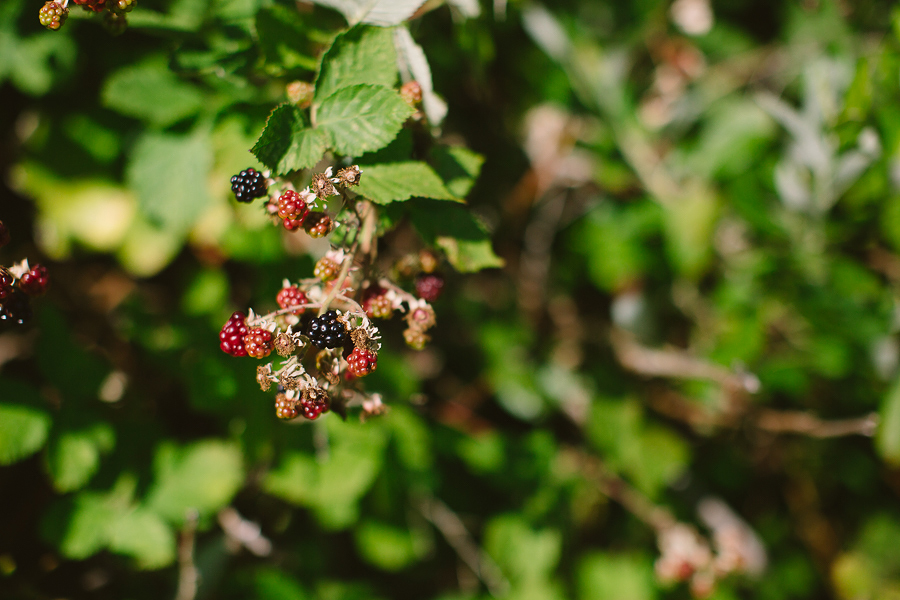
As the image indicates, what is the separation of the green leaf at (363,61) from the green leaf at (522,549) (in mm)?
1455

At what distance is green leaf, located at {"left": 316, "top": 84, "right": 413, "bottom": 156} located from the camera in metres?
0.78

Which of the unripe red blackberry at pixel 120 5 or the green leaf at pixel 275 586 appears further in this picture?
the green leaf at pixel 275 586

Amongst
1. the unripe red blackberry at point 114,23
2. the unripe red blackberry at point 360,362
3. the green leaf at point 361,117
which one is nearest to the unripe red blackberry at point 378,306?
the unripe red blackberry at point 360,362

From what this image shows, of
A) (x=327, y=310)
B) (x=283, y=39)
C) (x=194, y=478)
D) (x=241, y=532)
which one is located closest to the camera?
(x=327, y=310)

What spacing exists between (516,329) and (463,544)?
78 centimetres

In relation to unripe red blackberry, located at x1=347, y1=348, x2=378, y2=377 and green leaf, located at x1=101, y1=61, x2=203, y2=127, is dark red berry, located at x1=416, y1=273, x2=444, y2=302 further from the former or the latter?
green leaf, located at x1=101, y1=61, x2=203, y2=127

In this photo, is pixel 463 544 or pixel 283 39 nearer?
pixel 283 39

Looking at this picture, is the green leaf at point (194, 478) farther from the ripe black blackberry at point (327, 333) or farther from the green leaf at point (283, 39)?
the green leaf at point (283, 39)

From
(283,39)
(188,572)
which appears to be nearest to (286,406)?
(283,39)

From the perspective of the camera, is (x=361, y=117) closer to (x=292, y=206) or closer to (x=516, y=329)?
(x=292, y=206)

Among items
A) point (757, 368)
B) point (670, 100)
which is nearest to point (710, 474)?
point (757, 368)

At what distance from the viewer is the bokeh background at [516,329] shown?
4.44ft

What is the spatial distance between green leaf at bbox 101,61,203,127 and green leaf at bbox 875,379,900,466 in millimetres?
2040

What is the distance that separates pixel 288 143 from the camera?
810 mm
